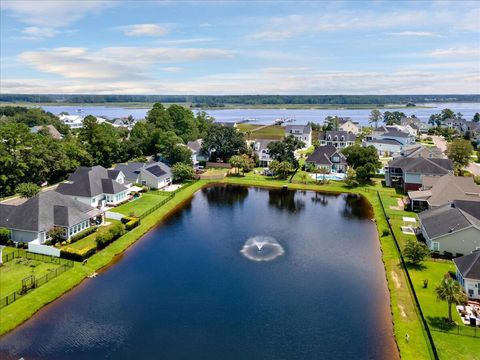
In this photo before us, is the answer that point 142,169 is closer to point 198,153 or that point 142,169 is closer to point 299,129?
point 198,153

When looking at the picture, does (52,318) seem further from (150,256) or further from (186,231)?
(186,231)

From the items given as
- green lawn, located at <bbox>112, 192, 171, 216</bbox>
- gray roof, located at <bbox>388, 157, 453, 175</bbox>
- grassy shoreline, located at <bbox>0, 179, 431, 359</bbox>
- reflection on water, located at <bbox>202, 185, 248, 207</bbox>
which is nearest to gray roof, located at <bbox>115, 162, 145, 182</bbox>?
green lawn, located at <bbox>112, 192, 171, 216</bbox>

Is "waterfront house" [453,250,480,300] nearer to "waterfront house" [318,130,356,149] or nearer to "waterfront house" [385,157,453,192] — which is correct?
"waterfront house" [385,157,453,192]

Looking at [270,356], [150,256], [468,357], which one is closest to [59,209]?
[150,256]

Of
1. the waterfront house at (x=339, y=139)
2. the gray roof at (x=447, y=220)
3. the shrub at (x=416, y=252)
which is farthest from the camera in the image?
the waterfront house at (x=339, y=139)

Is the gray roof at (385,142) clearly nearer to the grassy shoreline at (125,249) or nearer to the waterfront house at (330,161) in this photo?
the waterfront house at (330,161)

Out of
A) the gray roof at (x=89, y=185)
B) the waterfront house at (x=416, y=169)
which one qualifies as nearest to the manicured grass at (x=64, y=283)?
the gray roof at (x=89, y=185)
